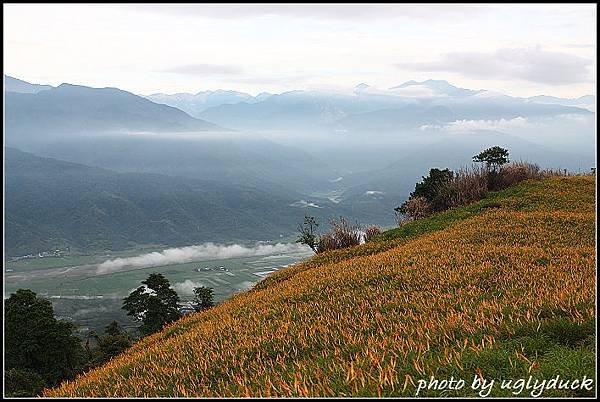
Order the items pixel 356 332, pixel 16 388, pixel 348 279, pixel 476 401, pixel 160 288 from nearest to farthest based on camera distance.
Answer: pixel 476 401 → pixel 356 332 → pixel 348 279 → pixel 16 388 → pixel 160 288

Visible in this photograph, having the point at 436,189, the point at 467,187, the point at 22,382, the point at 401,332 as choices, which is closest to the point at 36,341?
the point at 22,382

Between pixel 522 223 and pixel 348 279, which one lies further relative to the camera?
pixel 522 223

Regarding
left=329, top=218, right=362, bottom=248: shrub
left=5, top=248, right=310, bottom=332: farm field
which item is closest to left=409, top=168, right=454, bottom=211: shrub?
left=329, top=218, right=362, bottom=248: shrub

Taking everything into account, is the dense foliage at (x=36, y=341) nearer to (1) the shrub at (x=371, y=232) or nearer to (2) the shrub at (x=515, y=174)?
(1) the shrub at (x=371, y=232)

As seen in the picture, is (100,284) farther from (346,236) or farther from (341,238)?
(346,236)

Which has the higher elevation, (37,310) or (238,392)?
(238,392)

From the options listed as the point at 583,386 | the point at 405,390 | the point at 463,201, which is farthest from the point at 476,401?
the point at 463,201

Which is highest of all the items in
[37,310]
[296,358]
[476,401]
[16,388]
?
[476,401]

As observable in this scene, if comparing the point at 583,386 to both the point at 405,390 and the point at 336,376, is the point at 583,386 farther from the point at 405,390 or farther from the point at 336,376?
the point at 336,376
